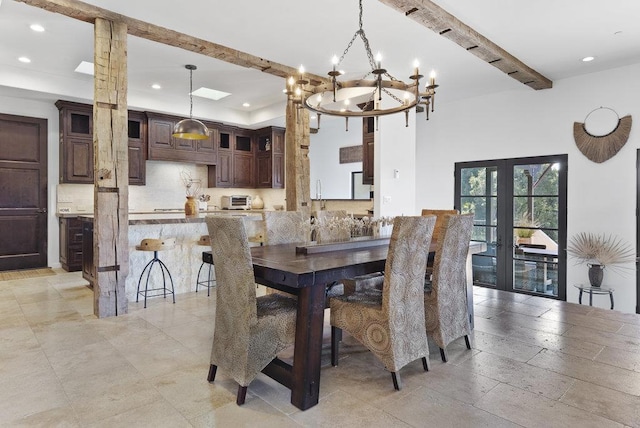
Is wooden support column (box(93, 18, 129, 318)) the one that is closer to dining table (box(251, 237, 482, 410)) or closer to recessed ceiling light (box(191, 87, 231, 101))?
dining table (box(251, 237, 482, 410))

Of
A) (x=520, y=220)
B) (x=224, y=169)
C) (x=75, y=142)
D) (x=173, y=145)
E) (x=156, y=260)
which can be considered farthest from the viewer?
(x=224, y=169)

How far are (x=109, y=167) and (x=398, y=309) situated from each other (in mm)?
2998

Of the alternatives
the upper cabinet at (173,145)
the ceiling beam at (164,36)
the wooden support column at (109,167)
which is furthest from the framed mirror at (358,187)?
the wooden support column at (109,167)

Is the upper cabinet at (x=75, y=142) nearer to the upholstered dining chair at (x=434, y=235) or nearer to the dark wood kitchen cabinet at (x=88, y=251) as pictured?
the dark wood kitchen cabinet at (x=88, y=251)

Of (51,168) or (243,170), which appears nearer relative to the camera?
(51,168)

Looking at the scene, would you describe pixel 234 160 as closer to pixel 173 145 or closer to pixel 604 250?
pixel 173 145

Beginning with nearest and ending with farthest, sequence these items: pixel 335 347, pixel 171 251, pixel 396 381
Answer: pixel 396 381, pixel 335 347, pixel 171 251

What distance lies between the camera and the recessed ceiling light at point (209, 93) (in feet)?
20.8

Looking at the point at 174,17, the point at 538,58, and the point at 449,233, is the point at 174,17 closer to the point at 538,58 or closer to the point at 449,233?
the point at 449,233

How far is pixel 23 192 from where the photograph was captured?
20.3 ft

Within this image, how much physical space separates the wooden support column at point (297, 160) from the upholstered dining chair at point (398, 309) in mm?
2913

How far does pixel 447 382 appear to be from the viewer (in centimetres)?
243

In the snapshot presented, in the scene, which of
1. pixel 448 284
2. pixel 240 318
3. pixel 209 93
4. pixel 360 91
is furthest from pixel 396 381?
pixel 209 93

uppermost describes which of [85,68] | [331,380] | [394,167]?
[85,68]
